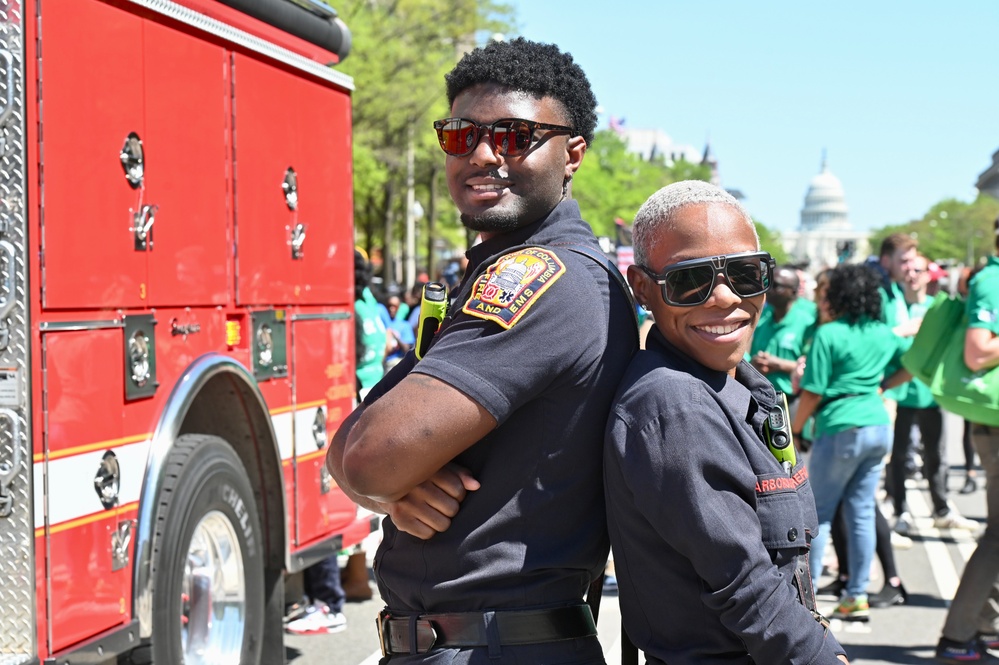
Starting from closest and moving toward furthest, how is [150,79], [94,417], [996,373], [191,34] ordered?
[94,417] → [150,79] → [191,34] → [996,373]

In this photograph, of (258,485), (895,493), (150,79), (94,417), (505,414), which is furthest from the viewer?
(895,493)

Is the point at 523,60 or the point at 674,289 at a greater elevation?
the point at 523,60

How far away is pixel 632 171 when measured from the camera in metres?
64.0

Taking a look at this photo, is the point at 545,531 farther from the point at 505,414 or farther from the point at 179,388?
the point at 179,388

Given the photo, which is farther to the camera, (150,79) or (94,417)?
(150,79)

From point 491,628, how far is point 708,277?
766 mm

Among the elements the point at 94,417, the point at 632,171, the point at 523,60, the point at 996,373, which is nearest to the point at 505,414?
the point at 523,60

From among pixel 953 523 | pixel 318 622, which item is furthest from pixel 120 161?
pixel 953 523

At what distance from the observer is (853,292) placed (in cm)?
724

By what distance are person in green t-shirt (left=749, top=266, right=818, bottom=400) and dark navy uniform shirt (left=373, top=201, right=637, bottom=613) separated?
6.32m

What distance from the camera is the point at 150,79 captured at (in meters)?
4.31

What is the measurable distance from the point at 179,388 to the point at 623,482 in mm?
2632

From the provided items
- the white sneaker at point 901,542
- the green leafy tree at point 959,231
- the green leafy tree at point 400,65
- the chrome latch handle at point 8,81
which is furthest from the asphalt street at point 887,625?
the green leafy tree at point 959,231

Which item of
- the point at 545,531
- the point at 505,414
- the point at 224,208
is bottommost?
the point at 545,531
